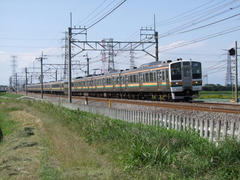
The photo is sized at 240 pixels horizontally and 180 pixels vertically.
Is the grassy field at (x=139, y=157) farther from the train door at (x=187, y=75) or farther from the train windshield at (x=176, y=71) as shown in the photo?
the train door at (x=187, y=75)

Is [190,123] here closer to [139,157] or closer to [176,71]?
[139,157]

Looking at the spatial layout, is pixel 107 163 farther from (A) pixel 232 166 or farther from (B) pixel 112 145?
(A) pixel 232 166

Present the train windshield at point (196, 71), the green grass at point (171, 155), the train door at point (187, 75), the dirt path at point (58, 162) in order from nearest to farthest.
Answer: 1. the green grass at point (171, 155)
2. the dirt path at point (58, 162)
3. the train door at point (187, 75)
4. the train windshield at point (196, 71)

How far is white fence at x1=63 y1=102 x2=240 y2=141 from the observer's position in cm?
812

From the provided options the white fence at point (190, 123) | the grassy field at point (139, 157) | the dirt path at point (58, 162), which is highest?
the white fence at point (190, 123)

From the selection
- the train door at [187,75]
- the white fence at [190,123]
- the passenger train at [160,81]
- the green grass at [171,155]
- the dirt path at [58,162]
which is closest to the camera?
the green grass at [171,155]

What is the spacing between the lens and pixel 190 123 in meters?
9.80

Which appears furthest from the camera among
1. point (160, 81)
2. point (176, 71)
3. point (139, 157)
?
point (160, 81)

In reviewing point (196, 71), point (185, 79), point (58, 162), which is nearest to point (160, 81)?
point (185, 79)

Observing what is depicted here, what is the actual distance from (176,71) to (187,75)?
3.61 feet

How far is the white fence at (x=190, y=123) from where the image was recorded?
26.6 ft

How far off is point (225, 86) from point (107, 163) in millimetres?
63313

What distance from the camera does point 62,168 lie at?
8.46 metres

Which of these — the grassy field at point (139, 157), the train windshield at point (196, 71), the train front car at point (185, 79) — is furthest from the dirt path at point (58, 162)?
the train windshield at point (196, 71)
